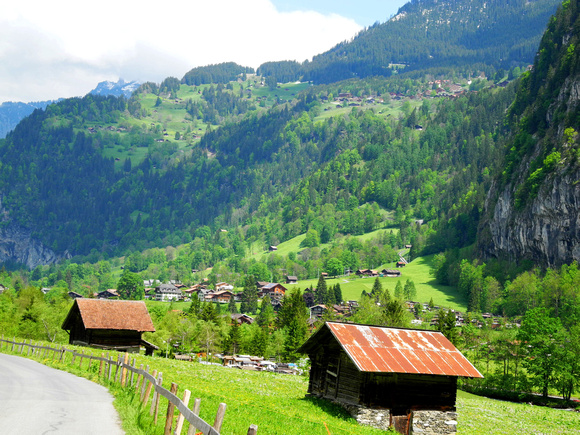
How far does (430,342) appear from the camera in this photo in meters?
41.2

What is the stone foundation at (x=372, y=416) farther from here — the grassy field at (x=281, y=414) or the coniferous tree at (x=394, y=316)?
the coniferous tree at (x=394, y=316)

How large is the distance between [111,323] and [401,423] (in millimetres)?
38001

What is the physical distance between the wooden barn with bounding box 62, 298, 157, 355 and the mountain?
13087 cm

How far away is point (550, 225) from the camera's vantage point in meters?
169

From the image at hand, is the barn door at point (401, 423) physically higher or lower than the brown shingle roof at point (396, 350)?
lower

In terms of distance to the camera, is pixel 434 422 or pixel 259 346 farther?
pixel 259 346

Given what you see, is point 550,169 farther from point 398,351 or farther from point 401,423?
point 401,423

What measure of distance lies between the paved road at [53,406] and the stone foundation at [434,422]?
19.9 m

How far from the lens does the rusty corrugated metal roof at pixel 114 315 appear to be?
2525 inches

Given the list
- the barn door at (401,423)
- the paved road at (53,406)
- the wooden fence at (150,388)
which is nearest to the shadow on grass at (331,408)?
the barn door at (401,423)

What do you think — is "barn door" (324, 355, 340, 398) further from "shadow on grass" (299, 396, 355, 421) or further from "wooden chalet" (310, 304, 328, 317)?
"wooden chalet" (310, 304, 328, 317)

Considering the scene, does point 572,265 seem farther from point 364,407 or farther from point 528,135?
point 364,407

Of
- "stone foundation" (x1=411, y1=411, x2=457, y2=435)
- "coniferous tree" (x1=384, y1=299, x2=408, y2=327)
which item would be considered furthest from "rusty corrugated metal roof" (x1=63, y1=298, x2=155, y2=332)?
"coniferous tree" (x1=384, y1=299, x2=408, y2=327)

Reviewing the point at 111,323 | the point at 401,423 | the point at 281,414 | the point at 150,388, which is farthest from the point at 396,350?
the point at 111,323
